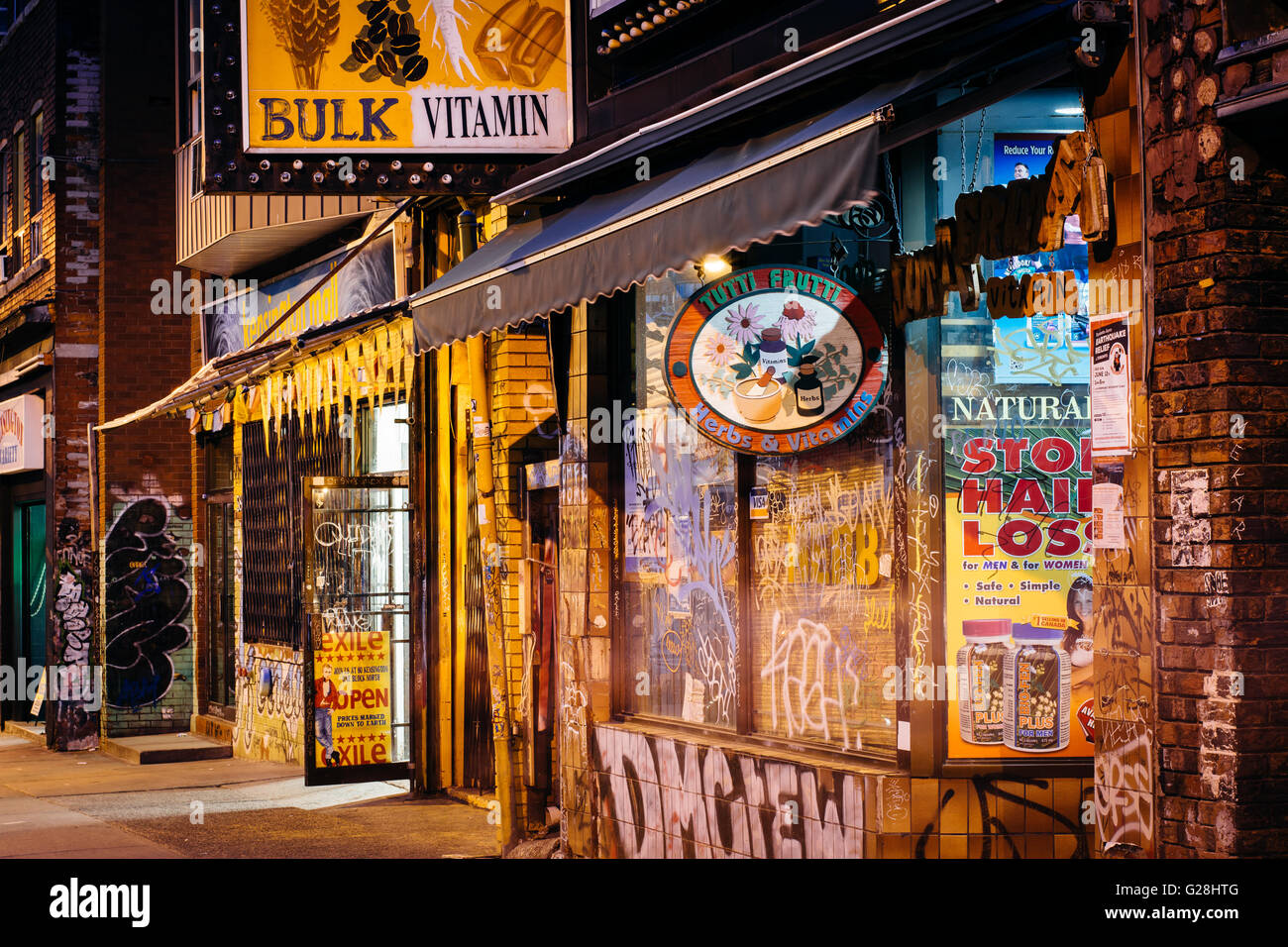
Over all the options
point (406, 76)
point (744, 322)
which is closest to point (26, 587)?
point (406, 76)

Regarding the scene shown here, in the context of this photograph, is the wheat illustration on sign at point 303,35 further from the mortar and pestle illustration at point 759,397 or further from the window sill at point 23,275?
the window sill at point 23,275

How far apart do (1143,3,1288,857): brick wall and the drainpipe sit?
17.4 feet

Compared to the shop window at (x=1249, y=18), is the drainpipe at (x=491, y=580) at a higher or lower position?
lower

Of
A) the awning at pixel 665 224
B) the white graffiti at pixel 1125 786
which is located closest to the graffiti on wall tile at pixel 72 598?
the awning at pixel 665 224

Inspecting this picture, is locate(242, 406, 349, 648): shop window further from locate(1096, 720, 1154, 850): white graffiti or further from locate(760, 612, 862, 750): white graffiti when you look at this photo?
locate(1096, 720, 1154, 850): white graffiti

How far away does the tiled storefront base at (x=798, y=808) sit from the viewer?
6.74 meters

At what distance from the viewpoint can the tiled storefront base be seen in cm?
674

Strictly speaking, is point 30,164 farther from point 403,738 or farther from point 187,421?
point 403,738

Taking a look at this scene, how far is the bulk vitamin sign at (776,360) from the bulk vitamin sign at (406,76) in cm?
226

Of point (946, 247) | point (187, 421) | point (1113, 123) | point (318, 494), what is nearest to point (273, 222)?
point (318, 494)

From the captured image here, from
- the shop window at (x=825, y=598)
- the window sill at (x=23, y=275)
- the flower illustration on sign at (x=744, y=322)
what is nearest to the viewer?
the shop window at (x=825, y=598)

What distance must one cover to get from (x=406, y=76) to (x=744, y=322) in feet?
10.2

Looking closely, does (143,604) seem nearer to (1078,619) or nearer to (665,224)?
(665,224)

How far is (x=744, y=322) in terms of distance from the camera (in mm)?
8023
